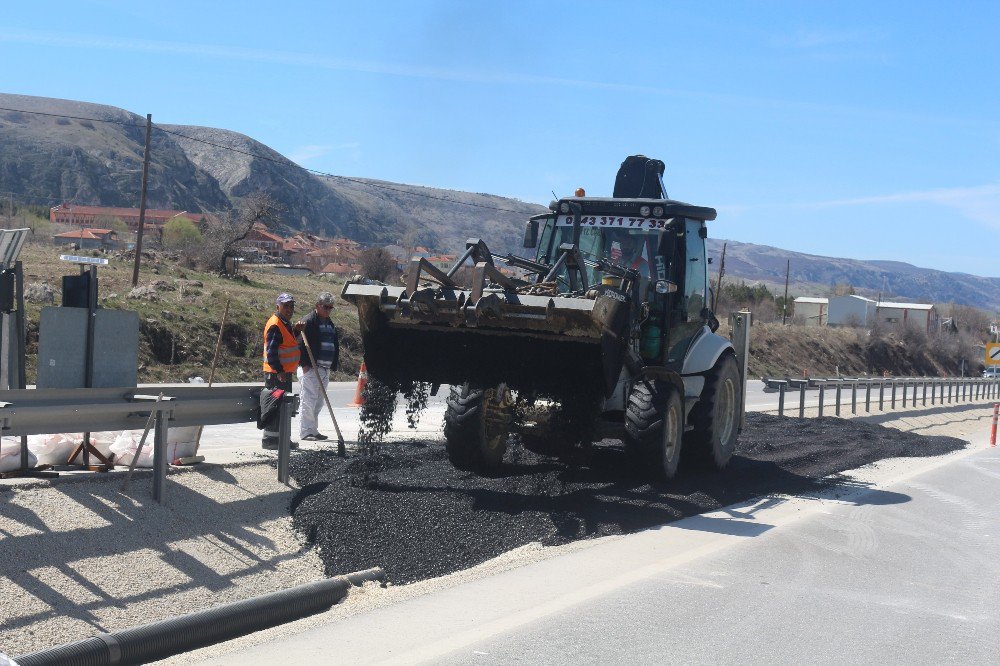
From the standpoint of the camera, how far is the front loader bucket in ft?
29.3

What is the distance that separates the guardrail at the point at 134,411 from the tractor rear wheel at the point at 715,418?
4850mm

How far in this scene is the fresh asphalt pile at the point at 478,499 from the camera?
7.78 m

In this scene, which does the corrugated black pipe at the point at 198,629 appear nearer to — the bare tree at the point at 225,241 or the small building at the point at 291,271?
the bare tree at the point at 225,241

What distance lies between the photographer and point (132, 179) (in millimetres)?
138000

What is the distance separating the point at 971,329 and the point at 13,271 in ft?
360

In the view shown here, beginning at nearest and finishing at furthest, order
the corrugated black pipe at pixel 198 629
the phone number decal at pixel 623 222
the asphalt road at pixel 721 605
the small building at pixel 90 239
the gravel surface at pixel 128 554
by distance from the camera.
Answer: the corrugated black pipe at pixel 198 629 → the asphalt road at pixel 721 605 → the gravel surface at pixel 128 554 → the phone number decal at pixel 623 222 → the small building at pixel 90 239

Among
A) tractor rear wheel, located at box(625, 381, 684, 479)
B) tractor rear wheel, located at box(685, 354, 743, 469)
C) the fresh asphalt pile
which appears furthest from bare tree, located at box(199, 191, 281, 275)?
tractor rear wheel, located at box(625, 381, 684, 479)

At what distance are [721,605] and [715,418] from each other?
212 inches

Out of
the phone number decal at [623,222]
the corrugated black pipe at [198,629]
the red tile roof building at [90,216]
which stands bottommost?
the corrugated black pipe at [198,629]

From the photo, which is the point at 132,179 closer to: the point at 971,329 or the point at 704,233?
the point at 971,329

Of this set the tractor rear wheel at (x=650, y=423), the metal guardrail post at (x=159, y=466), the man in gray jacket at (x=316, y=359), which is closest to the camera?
the metal guardrail post at (x=159, y=466)

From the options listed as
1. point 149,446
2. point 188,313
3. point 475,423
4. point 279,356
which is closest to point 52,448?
point 149,446

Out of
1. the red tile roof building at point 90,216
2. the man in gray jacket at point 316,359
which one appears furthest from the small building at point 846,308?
the man in gray jacket at point 316,359

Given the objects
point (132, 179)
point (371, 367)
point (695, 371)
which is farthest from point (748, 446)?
point (132, 179)
